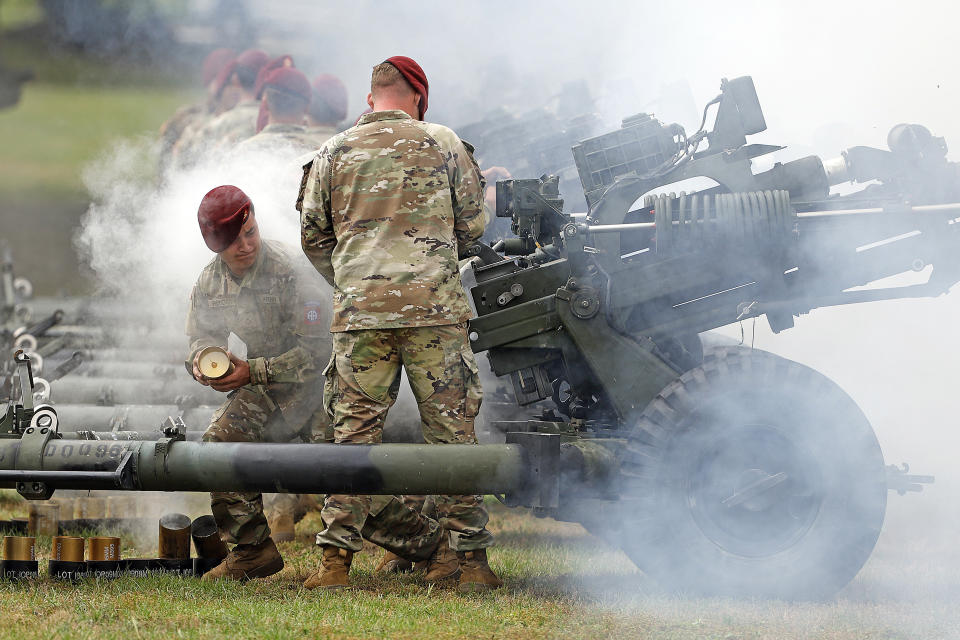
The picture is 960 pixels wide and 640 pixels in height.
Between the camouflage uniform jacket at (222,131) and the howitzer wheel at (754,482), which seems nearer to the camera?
the howitzer wheel at (754,482)

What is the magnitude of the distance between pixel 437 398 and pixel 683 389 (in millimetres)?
1077

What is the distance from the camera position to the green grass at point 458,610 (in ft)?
13.9

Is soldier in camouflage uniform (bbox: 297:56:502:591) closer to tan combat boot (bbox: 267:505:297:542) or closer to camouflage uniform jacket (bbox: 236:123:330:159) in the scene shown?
tan combat boot (bbox: 267:505:297:542)

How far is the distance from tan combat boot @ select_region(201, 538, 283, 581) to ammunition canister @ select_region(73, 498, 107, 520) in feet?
7.70

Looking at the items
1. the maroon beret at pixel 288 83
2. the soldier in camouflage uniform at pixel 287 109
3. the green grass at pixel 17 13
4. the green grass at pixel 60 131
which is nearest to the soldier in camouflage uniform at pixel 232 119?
the soldier in camouflage uniform at pixel 287 109

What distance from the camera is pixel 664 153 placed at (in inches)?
225

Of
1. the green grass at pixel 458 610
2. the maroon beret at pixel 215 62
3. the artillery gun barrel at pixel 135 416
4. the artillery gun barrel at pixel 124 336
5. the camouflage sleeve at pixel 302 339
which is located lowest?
the green grass at pixel 458 610

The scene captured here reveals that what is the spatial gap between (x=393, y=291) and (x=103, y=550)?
1872mm

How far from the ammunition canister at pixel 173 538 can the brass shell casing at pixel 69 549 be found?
0.41 metres

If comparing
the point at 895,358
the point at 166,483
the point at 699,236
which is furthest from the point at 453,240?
the point at 895,358

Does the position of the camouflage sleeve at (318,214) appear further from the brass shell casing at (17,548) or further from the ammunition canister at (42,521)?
the ammunition canister at (42,521)

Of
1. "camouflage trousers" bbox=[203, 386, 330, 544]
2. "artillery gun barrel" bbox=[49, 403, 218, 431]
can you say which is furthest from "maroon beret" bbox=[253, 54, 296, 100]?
"camouflage trousers" bbox=[203, 386, 330, 544]

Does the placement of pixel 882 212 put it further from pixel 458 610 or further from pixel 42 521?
pixel 42 521

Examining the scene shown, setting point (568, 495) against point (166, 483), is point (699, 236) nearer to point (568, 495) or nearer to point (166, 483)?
point (568, 495)
